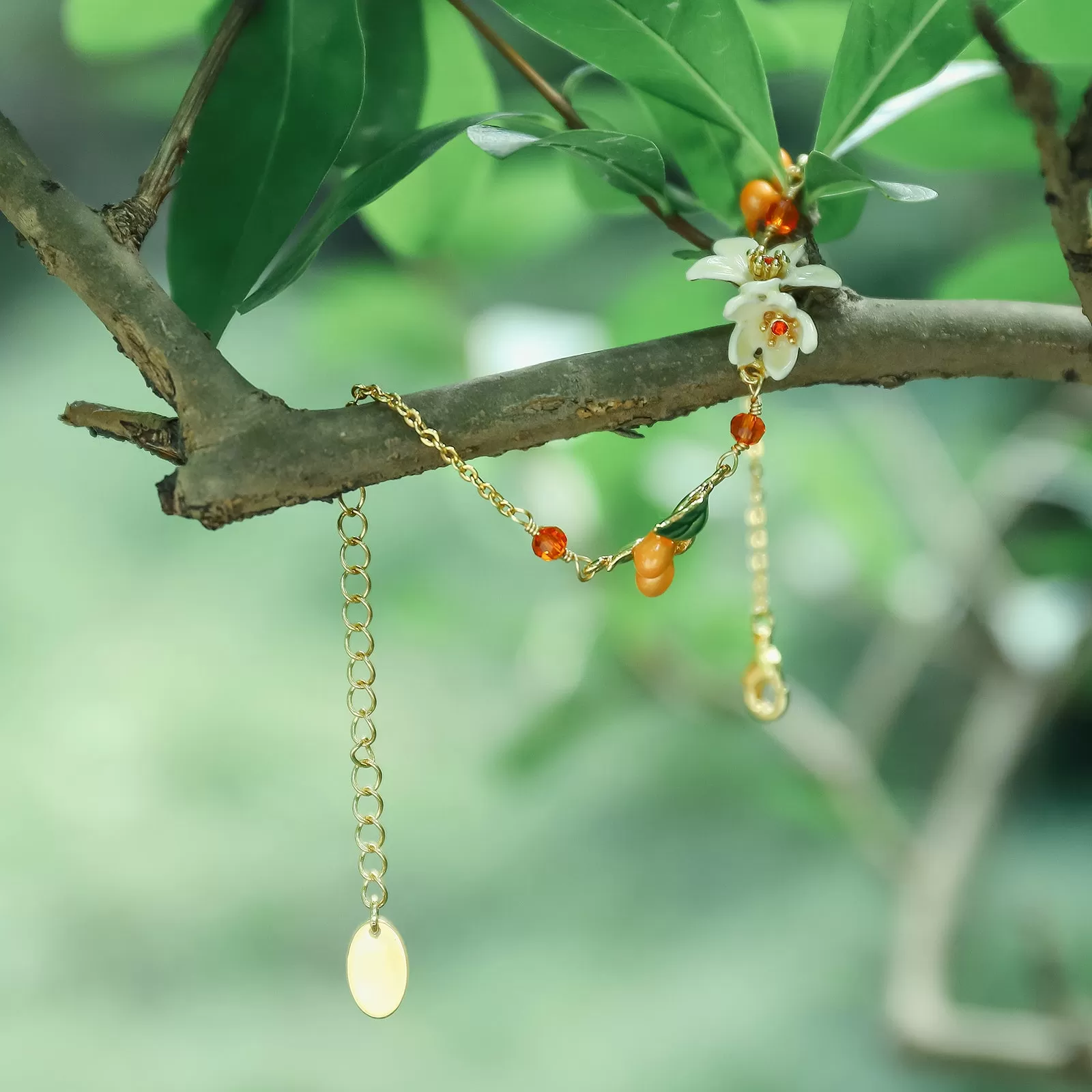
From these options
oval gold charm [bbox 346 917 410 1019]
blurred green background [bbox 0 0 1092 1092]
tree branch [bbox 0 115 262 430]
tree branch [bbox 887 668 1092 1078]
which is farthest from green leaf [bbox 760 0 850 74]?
tree branch [bbox 887 668 1092 1078]

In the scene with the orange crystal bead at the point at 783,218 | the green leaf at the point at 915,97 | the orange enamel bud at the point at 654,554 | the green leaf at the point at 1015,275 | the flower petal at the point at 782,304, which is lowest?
the orange enamel bud at the point at 654,554

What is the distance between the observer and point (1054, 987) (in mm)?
794

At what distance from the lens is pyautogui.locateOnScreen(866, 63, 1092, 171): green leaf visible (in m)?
0.53

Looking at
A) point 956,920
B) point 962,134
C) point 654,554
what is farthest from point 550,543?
point 956,920

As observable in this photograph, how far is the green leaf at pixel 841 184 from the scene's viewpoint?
1.26 ft

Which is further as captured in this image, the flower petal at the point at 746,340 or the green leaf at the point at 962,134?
the green leaf at the point at 962,134

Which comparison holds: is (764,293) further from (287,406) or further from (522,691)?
(522,691)

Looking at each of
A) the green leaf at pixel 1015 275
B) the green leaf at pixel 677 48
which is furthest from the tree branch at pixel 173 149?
the green leaf at pixel 1015 275

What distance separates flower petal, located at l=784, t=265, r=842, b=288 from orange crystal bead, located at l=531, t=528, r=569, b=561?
0.13m

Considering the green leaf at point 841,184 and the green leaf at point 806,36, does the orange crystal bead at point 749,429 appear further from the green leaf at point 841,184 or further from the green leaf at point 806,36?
the green leaf at point 806,36

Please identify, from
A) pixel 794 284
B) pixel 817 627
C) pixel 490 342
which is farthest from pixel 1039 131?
pixel 817 627

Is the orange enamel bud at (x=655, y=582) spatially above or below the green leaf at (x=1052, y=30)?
below

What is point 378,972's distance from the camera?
18.1 inches

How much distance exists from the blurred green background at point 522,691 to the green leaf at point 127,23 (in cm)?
14
